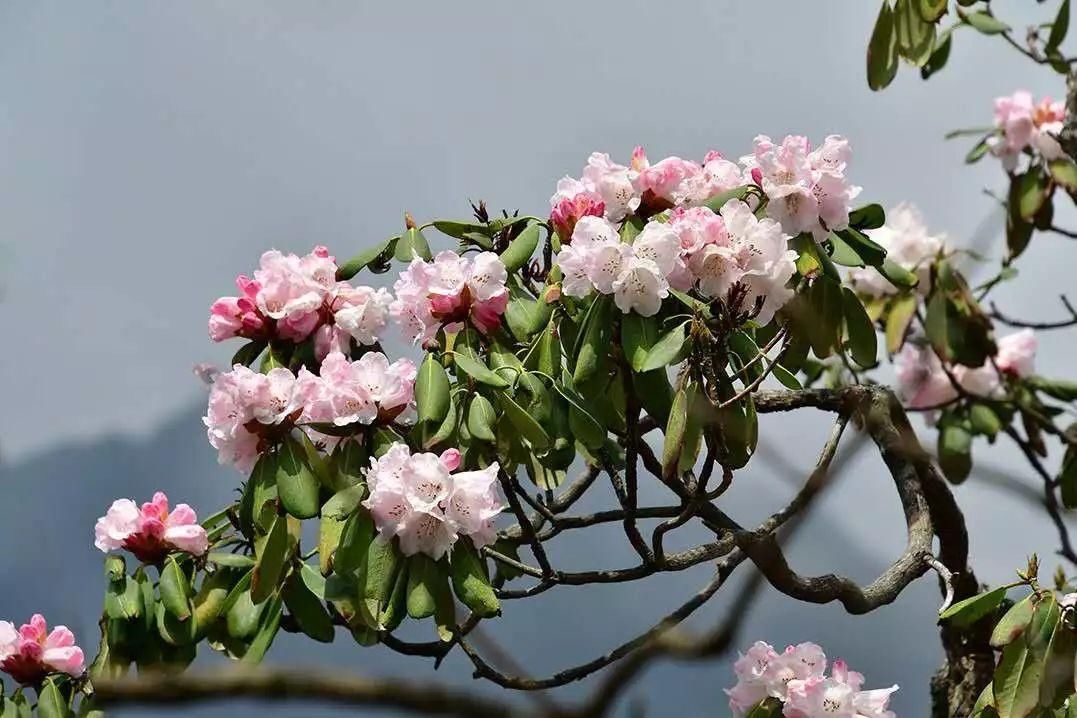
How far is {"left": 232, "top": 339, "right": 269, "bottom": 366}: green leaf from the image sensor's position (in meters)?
1.99

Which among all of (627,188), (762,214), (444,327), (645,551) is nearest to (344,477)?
(444,327)

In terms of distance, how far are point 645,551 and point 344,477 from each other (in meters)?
0.44

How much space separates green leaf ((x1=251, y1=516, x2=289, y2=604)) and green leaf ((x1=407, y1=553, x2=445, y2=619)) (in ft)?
0.60

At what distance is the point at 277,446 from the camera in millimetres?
1778

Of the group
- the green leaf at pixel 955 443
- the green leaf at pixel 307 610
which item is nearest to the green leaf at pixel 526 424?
the green leaf at pixel 307 610

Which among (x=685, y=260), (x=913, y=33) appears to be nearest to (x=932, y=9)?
(x=913, y=33)

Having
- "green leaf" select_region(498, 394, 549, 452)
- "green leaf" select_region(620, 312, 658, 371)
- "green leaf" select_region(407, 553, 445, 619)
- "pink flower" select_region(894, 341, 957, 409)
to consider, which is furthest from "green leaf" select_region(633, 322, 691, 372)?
"pink flower" select_region(894, 341, 957, 409)

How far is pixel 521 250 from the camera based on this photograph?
1900 mm

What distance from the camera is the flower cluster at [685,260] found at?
1729mm

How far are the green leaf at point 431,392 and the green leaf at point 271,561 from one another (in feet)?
0.78

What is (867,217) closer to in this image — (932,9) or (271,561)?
(932,9)

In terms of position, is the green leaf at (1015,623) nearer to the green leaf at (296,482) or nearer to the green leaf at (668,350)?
the green leaf at (668,350)

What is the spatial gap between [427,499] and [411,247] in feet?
1.61

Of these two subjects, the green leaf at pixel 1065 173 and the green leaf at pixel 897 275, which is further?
the green leaf at pixel 1065 173
